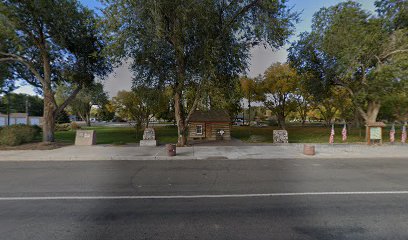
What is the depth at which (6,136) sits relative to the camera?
14.3 m

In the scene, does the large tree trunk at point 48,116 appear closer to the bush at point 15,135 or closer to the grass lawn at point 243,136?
the bush at point 15,135

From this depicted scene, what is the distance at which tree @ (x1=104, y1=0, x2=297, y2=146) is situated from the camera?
1206cm

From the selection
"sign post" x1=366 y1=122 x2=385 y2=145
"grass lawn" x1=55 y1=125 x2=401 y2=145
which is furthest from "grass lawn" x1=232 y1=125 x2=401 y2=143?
"sign post" x1=366 y1=122 x2=385 y2=145

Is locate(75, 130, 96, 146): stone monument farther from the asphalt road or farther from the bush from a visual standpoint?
the asphalt road

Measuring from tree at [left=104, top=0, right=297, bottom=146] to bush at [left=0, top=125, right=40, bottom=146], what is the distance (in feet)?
27.3

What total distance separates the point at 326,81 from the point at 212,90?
40.7 feet

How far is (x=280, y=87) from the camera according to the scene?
2994 centimetres

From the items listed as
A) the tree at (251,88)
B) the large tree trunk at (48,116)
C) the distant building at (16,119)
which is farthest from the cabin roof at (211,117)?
the distant building at (16,119)

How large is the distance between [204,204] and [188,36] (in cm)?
1137

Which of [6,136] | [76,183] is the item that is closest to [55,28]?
[6,136]

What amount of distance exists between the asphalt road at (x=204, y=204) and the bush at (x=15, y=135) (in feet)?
26.1

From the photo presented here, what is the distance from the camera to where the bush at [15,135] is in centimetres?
1425

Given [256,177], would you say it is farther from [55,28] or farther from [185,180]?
[55,28]

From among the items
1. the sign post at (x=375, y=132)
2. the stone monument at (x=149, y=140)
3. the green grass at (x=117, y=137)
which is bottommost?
the green grass at (x=117, y=137)
